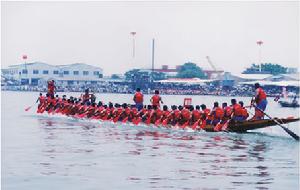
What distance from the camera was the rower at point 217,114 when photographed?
22.0m

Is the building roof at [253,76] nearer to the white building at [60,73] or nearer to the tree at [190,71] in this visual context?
the tree at [190,71]

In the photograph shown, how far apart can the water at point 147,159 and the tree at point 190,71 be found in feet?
289

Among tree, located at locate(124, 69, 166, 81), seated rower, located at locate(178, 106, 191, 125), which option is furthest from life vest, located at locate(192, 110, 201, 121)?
tree, located at locate(124, 69, 166, 81)

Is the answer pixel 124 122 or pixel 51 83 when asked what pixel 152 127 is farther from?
pixel 51 83

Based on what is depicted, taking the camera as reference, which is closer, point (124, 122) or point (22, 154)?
point (22, 154)

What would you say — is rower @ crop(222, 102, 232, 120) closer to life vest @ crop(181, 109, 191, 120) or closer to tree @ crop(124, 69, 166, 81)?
life vest @ crop(181, 109, 191, 120)

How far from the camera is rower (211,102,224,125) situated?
864 inches

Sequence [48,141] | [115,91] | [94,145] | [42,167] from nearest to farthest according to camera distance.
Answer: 1. [42,167]
2. [94,145]
3. [48,141]
4. [115,91]

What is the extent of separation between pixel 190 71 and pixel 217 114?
91.9 metres

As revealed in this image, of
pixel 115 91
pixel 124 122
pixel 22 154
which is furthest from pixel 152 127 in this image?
pixel 115 91

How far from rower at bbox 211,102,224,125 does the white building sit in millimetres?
86641

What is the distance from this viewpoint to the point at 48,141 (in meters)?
20.8

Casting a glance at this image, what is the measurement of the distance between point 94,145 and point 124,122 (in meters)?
6.87

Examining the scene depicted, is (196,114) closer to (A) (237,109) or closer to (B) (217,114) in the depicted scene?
(B) (217,114)
